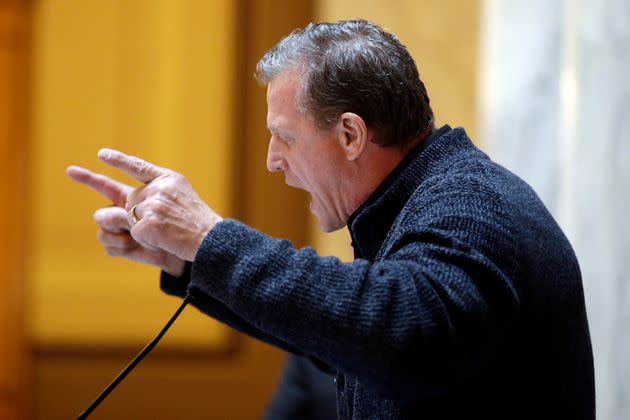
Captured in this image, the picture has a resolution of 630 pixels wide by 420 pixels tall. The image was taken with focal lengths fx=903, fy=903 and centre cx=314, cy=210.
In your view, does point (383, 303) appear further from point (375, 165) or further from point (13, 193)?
point (13, 193)

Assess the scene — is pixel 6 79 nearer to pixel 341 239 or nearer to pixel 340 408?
pixel 341 239

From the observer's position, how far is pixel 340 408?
4.40 feet

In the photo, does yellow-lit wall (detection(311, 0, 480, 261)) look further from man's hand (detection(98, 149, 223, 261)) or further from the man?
man's hand (detection(98, 149, 223, 261))

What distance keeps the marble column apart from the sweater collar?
27.9 inches

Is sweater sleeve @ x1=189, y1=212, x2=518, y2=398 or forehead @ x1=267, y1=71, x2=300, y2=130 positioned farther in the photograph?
forehead @ x1=267, y1=71, x2=300, y2=130

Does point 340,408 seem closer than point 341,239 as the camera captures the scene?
Yes

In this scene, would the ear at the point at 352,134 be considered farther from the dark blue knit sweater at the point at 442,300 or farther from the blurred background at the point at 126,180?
the blurred background at the point at 126,180

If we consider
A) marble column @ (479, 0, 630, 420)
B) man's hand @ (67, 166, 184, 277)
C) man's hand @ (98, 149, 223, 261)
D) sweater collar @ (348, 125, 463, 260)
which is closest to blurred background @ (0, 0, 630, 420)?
marble column @ (479, 0, 630, 420)

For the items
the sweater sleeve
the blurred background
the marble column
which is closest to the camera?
the sweater sleeve

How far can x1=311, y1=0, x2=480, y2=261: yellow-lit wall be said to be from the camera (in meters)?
2.63

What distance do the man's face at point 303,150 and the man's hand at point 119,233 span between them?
269 mm

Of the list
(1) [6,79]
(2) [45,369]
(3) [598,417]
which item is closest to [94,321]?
(2) [45,369]

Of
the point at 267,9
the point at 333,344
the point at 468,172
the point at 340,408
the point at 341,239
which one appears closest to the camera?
the point at 333,344

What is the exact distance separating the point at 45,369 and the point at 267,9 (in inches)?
55.4
